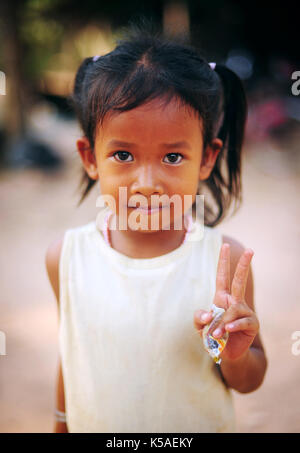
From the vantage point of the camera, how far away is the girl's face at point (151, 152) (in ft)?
2.78

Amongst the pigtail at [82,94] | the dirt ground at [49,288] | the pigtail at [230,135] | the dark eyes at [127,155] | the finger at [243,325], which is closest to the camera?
the finger at [243,325]

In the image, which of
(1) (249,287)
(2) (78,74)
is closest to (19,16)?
(2) (78,74)

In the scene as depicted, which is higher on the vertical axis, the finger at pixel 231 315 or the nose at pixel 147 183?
the nose at pixel 147 183

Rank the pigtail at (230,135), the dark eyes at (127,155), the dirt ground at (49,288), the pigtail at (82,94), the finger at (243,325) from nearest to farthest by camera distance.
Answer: the finger at (243,325)
the dark eyes at (127,155)
the pigtail at (82,94)
the pigtail at (230,135)
the dirt ground at (49,288)

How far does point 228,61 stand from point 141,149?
7722 millimetres

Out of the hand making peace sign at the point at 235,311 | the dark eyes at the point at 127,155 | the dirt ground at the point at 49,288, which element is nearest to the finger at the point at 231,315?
the hand making peace sign at the point at 235,311

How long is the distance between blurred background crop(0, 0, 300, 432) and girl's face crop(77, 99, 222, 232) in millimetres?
391

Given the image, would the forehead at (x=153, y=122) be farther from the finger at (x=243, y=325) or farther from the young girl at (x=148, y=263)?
the finger at (x=243, y=325)

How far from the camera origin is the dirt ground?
188cm

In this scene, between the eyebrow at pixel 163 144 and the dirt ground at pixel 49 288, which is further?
the dirt ground at pixel 49 288

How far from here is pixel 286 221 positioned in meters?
3.75

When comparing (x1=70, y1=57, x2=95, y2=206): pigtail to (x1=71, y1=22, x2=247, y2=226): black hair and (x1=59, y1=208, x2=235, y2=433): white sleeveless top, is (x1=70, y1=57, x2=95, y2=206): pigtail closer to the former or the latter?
(x1=71, y1=22, x2=247, y2=226): black hair

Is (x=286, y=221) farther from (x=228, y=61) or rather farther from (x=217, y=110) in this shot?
(x=228, y=61)

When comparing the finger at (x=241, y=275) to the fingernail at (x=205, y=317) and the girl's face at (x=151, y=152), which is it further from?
the girl's face at (x=151, y=152)
